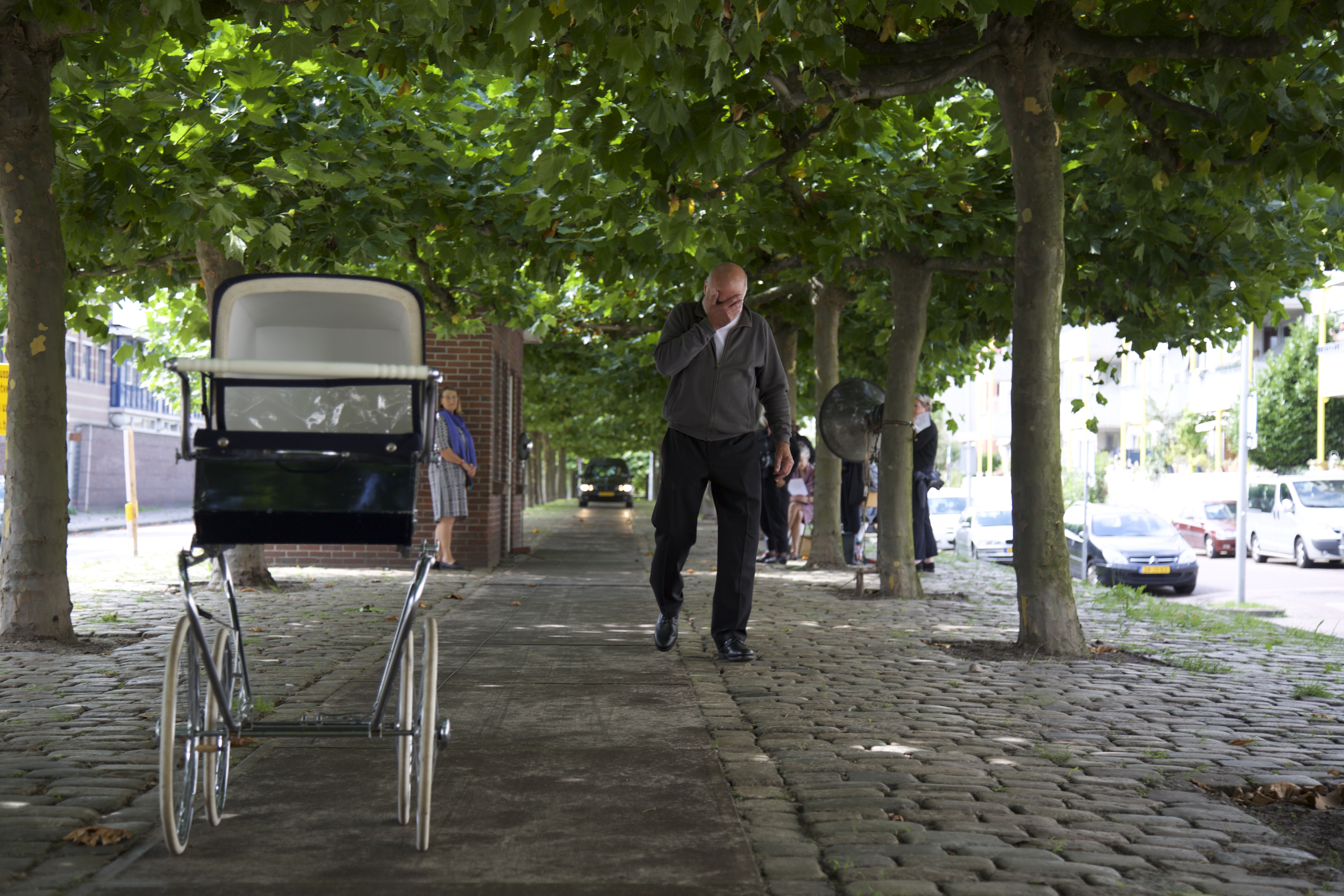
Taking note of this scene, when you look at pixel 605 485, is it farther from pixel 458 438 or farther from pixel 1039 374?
pixel 1039 374

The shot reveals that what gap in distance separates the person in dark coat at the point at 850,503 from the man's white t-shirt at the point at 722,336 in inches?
341

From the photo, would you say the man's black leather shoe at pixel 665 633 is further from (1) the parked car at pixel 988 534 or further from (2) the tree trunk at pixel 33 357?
(1) the parked car at pixel 988 534

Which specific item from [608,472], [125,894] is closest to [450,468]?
[125,894]

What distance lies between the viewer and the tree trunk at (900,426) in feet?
38.4

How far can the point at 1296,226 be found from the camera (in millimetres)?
11555

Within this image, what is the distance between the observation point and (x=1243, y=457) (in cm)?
1933

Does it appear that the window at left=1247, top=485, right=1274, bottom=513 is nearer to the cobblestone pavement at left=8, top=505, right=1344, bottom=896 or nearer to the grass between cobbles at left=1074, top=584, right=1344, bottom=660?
the grass between cobbles at left=1074, top=584, right=1344, bottom=660

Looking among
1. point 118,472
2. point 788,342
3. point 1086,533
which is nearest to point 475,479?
point 788,342

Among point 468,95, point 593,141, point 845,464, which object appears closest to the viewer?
point 593,141

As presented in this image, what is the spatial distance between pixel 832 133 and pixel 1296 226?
5.13m

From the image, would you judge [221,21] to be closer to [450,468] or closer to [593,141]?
[593,141]

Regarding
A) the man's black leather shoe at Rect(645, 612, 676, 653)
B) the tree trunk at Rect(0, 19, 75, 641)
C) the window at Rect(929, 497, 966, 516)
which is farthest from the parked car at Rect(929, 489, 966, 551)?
the tree trunk at Rect(0, 19, 75, 641)

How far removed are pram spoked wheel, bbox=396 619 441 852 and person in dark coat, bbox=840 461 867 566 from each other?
12130 mm

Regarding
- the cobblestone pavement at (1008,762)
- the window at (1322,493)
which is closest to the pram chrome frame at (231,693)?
the cobblestone pavement at (1008,762)
